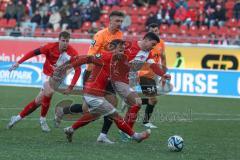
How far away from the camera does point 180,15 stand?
2998cm

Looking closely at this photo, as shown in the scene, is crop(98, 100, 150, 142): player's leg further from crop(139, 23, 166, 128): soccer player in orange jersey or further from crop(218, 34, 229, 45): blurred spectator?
crop(218, 34, 229, 45): blurred spectator

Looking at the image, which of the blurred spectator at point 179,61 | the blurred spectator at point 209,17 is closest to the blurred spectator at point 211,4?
the blurred spectator at point 209,17

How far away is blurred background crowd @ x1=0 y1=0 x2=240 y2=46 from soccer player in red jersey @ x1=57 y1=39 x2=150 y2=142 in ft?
51.6

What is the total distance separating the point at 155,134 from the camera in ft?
44.9

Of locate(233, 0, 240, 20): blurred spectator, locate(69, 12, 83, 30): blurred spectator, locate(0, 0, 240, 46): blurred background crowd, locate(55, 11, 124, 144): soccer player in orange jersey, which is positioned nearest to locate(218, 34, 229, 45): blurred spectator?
locate(0, 0, 240, 46): blurred background crowd

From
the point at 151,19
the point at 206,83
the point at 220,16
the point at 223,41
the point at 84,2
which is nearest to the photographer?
the point at 206,83

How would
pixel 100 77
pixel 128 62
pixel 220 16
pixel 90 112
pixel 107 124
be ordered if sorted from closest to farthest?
pixel 100 77 < pixel 90 112 < pixel 107 124 < pixel 128 62 < pixel 220 16

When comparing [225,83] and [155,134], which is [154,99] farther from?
[225,83]

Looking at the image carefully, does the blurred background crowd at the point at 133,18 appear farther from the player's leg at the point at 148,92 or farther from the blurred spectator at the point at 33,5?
the player's leg at the point at 148,92

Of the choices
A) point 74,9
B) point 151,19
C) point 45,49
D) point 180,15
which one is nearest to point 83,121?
point 45,49

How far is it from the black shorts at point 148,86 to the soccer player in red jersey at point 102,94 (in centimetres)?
306

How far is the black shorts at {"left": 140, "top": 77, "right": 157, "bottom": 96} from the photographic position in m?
14.9

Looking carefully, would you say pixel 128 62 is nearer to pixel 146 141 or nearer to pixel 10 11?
pixel 146 141

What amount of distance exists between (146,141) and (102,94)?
1.29m
